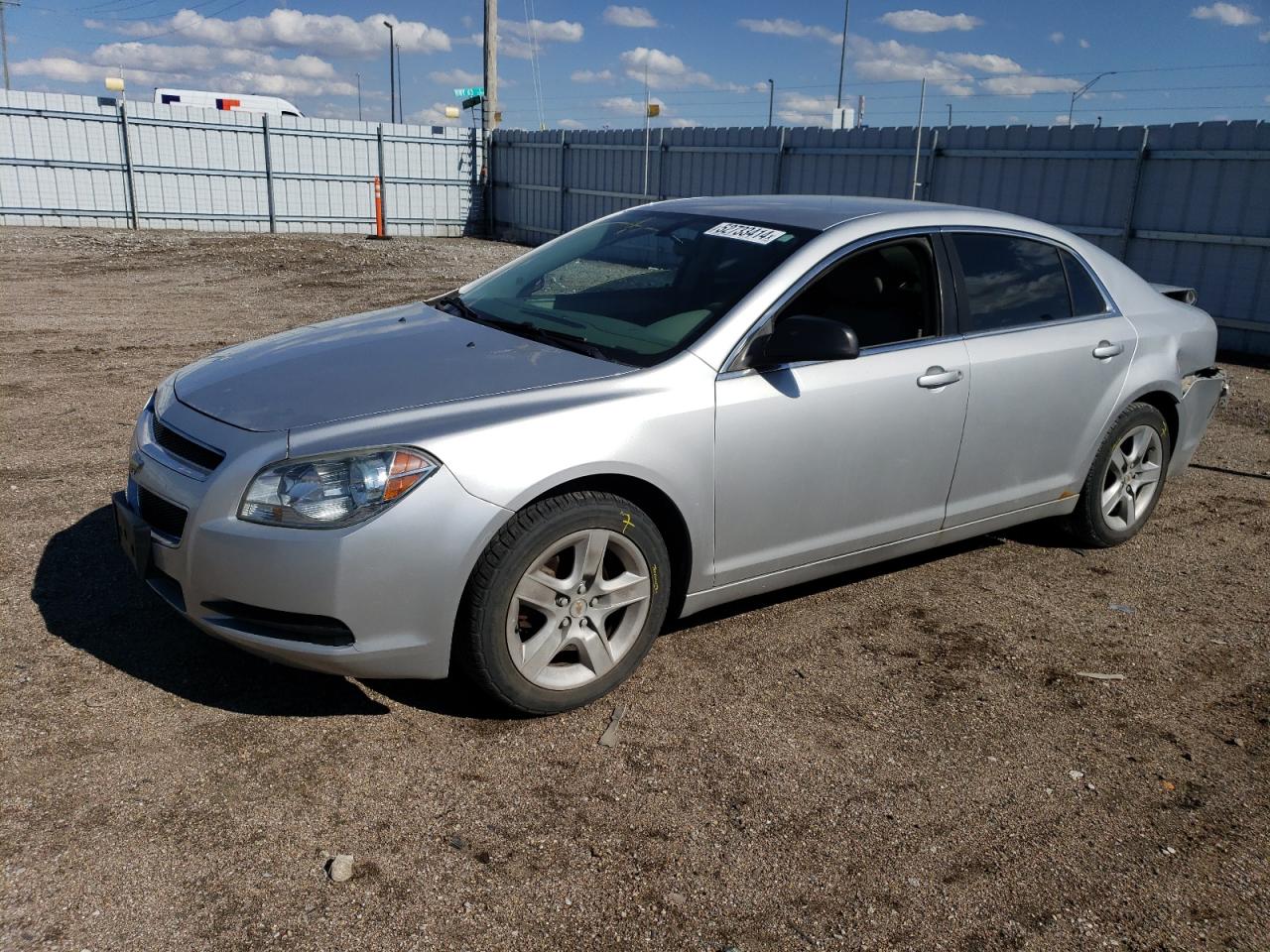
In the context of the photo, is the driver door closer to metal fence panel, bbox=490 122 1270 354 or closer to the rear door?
the rear door

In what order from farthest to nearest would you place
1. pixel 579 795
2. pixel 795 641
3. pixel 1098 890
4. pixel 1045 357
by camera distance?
pixel 1045 357, pixel 795 641, pixel 579 795, pixel 1098 890

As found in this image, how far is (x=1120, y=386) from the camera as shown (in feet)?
16.3

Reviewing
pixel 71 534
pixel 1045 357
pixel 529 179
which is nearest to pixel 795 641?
pixel 1045 357

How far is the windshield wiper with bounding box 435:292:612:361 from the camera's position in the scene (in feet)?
12.5

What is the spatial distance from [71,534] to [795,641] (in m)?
3.31

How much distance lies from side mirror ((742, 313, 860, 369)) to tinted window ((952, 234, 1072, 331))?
3.40 ft

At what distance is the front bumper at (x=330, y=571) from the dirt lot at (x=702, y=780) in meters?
0.38

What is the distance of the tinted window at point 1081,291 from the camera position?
195 inches

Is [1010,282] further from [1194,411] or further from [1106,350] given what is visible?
[1194,411]

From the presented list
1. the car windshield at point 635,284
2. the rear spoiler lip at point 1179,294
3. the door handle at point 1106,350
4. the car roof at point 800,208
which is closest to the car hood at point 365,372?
the car windshield at point 635,284

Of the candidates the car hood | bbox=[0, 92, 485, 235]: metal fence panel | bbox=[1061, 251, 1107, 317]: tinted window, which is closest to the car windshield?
the car hood

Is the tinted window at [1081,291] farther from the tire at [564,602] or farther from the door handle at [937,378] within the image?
the tire at [564,602]

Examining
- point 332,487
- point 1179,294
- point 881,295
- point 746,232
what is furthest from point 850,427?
point 1179,294

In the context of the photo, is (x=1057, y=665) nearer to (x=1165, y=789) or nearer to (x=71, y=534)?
(x=1165, y=789)
